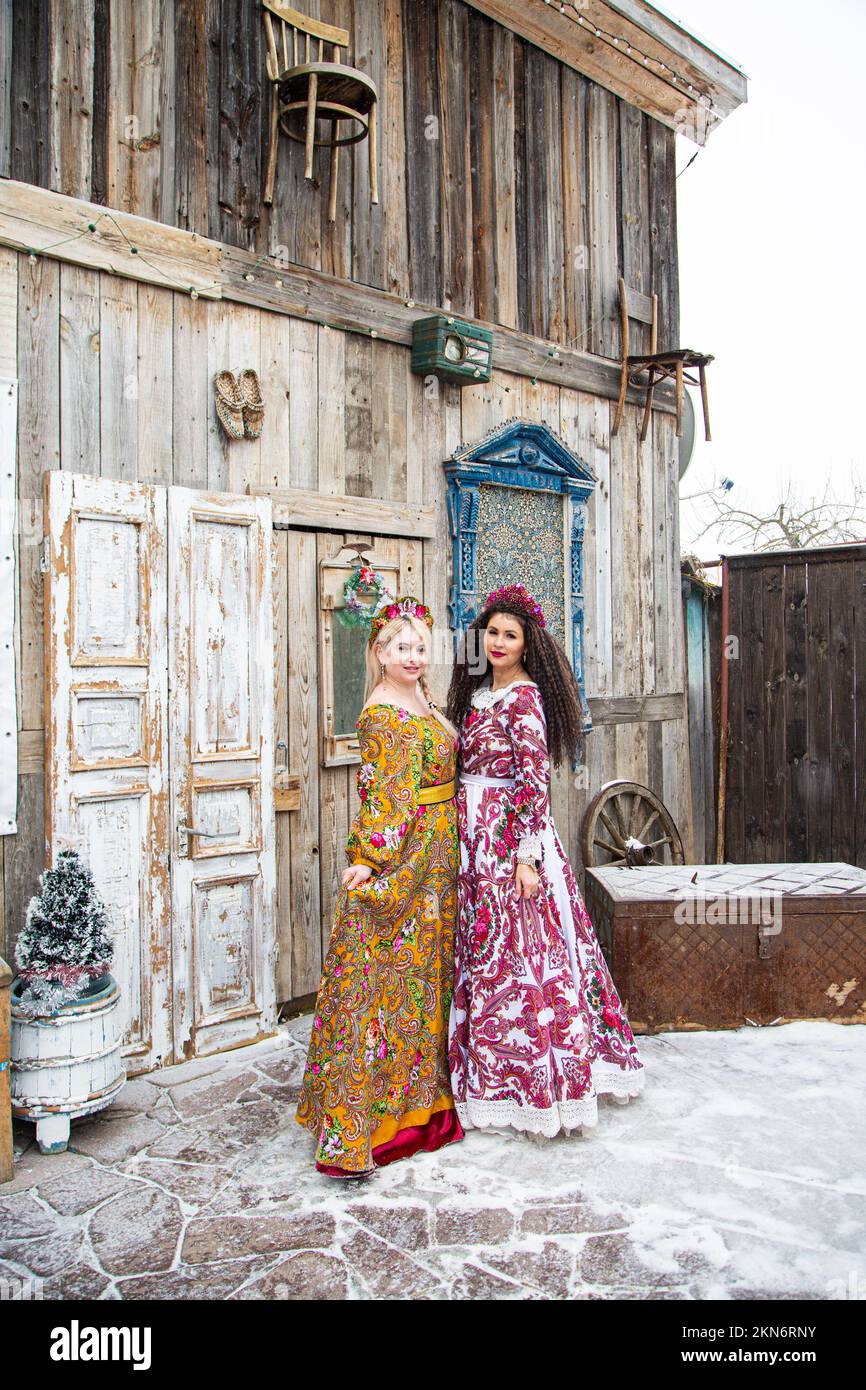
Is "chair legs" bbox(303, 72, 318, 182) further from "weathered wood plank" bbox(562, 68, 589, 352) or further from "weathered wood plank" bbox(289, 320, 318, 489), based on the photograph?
"weathered wood plank" bbox(562, 68, 589, 352)

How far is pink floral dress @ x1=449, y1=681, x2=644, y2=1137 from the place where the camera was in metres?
3.65

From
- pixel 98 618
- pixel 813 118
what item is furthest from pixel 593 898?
pixel 813 118

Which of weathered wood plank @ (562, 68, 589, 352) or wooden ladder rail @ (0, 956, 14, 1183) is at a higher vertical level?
weathered wood plank @ (562, 68, 589, 352)

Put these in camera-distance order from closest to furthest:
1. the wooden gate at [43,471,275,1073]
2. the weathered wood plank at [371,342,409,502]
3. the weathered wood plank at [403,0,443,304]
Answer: the wooden gate at [43,471,275,1073]
the weathered wood plank at [371,342,409,502]
the weathered wood plank at [403,0,443,304]

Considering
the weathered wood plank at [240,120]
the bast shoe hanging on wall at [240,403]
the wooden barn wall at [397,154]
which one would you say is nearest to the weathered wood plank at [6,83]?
the wooden barn wall at [397,154]

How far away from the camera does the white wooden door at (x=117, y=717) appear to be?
395 centimetres

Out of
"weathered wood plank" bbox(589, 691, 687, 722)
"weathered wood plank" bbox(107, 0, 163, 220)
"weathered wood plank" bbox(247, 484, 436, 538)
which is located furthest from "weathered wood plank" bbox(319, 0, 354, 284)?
"weathered wood plank" bbox(589, 691, 687, 722)

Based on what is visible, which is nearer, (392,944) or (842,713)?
(392,944)

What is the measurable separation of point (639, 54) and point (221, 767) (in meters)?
5.59

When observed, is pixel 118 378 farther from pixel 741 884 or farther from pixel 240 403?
pixel 741 884

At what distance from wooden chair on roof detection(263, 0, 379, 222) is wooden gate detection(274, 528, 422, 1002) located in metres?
1.70

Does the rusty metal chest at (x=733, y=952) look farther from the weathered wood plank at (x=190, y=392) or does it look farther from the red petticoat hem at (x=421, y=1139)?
the weathered wood plank at (x=190, y=392)

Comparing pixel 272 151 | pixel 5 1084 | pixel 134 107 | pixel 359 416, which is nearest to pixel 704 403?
pixel 359 416

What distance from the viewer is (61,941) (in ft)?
12.0
